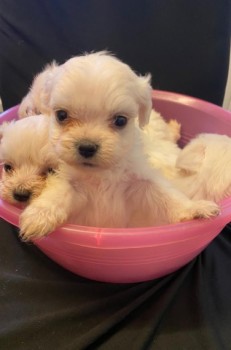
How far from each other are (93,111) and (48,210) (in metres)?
0.27

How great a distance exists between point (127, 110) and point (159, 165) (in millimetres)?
567

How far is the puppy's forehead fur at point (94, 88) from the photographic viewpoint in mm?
934

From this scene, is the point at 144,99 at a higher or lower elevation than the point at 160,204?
higher

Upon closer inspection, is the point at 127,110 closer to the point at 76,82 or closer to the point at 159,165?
the point at 76,82

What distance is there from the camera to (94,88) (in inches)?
36.6

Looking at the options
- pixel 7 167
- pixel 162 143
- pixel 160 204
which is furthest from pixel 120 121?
pixel 162 143

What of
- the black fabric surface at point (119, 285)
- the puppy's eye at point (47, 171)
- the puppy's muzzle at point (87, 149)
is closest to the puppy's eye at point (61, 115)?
the puppy's muzzle at point (87, 149)

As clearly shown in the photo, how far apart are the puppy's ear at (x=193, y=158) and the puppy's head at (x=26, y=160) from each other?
500 millimetres

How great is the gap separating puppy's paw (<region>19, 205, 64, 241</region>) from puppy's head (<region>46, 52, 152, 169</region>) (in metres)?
0.14

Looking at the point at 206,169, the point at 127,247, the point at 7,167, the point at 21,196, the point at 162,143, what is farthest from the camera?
the point at 162,143

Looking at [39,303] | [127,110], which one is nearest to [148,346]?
[39,303]

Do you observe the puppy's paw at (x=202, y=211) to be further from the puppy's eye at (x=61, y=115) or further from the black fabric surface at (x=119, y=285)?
the puppy's eye at (x=61, y=115)

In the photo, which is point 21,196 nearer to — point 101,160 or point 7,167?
point 7,167

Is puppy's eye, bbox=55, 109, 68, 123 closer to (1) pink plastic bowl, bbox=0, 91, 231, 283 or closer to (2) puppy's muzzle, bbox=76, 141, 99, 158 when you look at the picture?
(2) puppy's muzzle, bbox=76, 141, 99, 158
